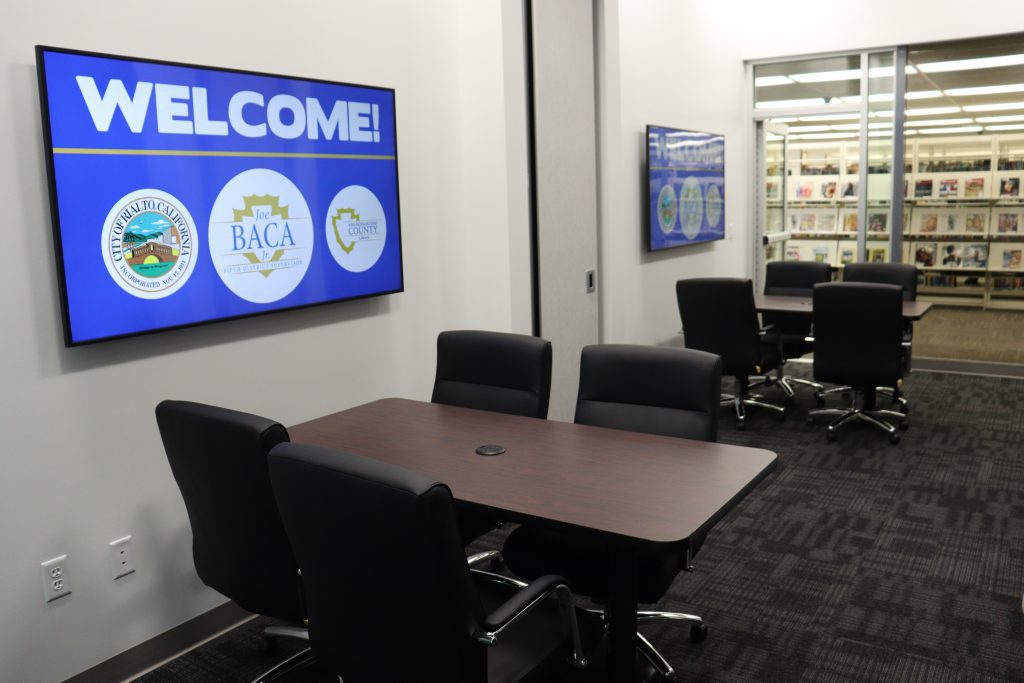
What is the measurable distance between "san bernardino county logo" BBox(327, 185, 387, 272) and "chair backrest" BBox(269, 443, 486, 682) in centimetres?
176

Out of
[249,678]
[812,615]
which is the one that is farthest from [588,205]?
[249,678]

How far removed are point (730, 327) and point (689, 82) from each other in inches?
89.1

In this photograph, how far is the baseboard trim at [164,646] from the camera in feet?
8.81

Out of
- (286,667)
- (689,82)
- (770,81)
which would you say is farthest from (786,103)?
(286,667)

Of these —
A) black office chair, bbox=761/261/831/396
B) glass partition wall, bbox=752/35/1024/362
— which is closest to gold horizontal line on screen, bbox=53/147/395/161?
black office chair, bbox=761/261/831/396

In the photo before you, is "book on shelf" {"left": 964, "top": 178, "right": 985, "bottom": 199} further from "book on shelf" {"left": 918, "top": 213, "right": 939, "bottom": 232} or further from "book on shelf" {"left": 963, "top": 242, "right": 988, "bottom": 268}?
"book on shelf" {"left": 963, "top": 242, "right": 988, "bottom": 268}

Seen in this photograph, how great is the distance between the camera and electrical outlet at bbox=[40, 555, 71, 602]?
99.7 inches

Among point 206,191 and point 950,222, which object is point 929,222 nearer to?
point 950,222

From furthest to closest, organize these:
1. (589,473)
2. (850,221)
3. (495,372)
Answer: (850,221)
(495,372)
(589,473)

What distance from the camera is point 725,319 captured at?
5.21 meters

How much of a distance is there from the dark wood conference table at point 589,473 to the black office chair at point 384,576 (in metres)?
0.25

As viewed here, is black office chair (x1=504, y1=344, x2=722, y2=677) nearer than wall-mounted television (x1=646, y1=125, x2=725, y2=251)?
Yes

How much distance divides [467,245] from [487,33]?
1.00 meters

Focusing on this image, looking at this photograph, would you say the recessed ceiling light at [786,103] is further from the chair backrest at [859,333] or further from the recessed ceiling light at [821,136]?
the chair backrest at [859,333]
